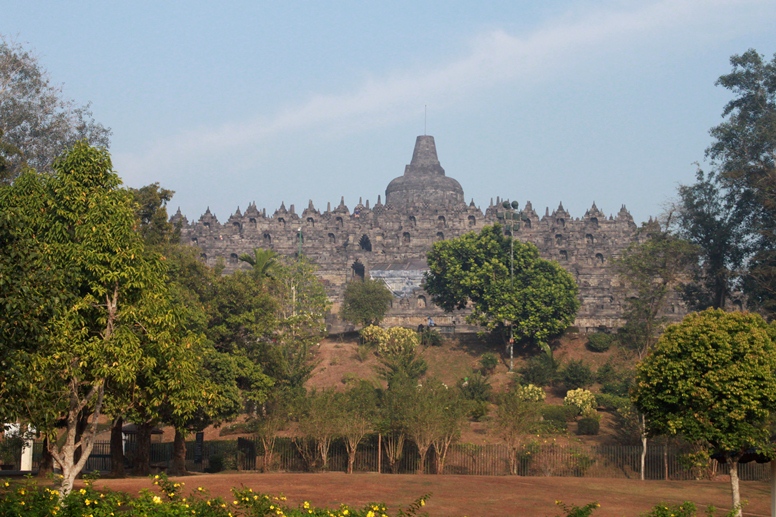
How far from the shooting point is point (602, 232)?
284 ft

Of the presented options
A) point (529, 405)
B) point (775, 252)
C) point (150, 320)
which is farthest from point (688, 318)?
point (775, 252)

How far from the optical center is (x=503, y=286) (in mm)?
56562

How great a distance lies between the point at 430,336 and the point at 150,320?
41.1 meters

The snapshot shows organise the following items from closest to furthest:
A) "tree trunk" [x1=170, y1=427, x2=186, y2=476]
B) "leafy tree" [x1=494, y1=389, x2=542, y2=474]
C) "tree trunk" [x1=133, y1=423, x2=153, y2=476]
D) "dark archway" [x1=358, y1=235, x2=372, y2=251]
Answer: "tree trunk" [x1=133, y1=423, x2=153, y2=476] < "tree trunk" [x1=170, y1=427, x2=186, y2=476] < "leafy tree" [x1=494, y1=389, x2=542, y2=474] < "dark archway" [x1=358, y1=235, x2=372, y2=251]

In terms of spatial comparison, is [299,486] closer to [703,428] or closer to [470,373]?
[703,428]

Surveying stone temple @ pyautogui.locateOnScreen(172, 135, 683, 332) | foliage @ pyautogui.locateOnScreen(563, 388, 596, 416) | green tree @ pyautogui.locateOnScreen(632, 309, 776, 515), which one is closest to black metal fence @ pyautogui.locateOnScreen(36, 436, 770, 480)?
green tree @ pyautogui.locateOnScreen(632, 309, 776, 515)

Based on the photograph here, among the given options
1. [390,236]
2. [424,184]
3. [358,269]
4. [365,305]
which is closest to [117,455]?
[365,305]

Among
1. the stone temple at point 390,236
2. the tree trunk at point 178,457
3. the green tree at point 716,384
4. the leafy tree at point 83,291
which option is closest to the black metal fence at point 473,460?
the tree trunk at point 178,457

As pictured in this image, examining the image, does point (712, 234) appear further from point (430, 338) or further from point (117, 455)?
point (117, 455)

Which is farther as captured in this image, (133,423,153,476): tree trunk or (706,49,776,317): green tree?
(706,49,776,317): green tree

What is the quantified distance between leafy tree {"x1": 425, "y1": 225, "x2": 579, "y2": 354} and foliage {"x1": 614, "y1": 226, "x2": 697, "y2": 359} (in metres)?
3.60

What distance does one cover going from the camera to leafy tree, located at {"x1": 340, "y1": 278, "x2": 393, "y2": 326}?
6129 cm

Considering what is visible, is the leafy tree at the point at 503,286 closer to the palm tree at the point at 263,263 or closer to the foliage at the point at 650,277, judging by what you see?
the foliage at the point at 650,277

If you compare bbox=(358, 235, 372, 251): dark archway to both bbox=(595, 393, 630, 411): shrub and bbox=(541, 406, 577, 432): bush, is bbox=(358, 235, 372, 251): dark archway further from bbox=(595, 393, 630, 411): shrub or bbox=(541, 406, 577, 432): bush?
bbox=(541, 406, 577, 432): bush
